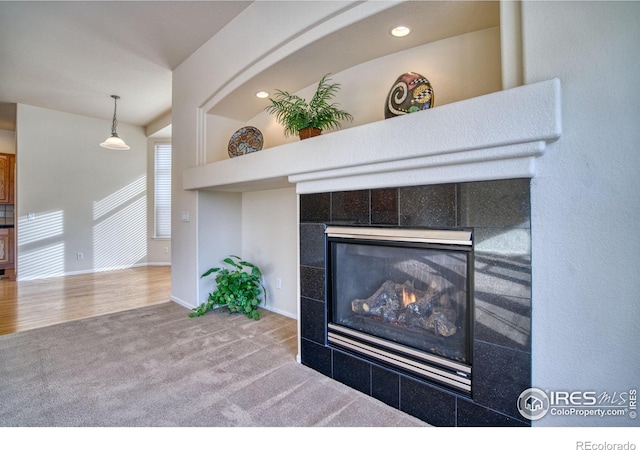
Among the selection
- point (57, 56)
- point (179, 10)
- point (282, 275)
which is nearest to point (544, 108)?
point (282, 275)

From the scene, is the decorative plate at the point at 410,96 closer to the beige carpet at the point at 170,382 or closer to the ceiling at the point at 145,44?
the ceiling at the point at 145,44

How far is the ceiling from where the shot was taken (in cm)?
178

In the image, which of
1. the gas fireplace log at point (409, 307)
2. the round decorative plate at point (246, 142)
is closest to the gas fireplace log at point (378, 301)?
the gas fireplace log at point (409, 307)

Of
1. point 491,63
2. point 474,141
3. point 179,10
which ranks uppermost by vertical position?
point 179,10

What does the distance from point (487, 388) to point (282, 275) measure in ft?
7.00

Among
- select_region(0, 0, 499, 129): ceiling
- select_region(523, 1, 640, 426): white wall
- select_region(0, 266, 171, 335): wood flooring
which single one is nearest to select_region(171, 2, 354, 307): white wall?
select_region(0, 0, 499, 129): ceiling

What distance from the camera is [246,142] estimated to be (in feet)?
9.40

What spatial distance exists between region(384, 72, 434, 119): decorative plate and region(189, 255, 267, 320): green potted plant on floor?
7.02 ft

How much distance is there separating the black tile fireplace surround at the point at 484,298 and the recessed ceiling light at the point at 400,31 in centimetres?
102

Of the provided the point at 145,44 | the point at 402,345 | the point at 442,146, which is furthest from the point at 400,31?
the point at 145,44

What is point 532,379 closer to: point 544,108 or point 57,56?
point 544,108

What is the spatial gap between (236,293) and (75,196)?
4355 millimetres

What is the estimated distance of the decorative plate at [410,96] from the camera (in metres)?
1.59

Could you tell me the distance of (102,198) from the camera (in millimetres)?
5695
